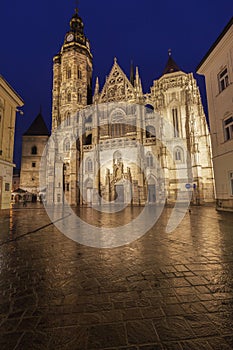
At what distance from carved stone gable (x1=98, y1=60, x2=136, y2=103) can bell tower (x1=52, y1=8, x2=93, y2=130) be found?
4410mm

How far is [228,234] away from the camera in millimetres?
6426

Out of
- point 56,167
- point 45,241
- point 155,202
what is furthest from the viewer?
point 56,167

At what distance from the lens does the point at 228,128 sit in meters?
13.8

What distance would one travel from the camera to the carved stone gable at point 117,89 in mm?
34000

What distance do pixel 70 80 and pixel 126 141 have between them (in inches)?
689

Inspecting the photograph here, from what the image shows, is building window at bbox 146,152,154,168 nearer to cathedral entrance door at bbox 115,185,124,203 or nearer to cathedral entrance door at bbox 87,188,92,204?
cathedral entrance door at bbox 115,185,124,203

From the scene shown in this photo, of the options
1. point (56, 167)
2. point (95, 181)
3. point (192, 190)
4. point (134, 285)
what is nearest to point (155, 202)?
point (192, 190)

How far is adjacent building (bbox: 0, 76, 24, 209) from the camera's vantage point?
14.9 meters

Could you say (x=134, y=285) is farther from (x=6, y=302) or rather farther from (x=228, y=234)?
(x=228, y=234)

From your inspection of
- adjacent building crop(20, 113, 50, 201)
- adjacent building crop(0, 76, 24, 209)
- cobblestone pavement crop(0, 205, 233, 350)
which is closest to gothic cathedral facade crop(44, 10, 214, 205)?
adjacent building crop(20, 113, 50, 201)

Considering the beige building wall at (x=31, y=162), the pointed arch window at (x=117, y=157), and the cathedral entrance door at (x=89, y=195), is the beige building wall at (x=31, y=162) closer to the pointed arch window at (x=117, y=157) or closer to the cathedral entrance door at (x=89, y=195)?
the cathedral entrance door at (x=89, y=195)

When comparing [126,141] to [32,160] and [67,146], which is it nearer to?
[67,146]

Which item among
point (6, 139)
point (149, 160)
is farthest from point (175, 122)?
point (6, 139)

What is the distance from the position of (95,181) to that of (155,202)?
401 inches
